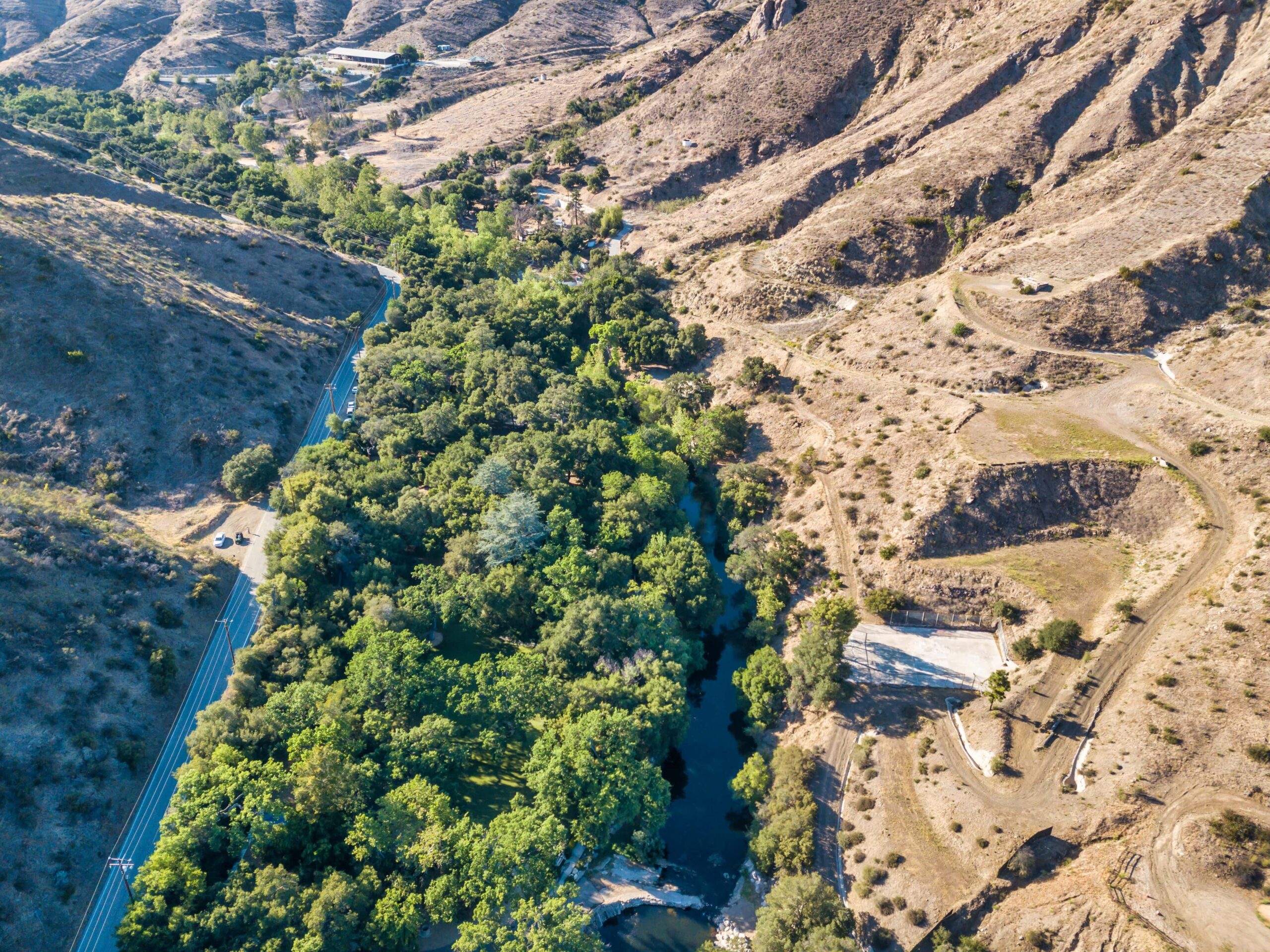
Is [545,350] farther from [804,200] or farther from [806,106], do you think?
[806,106]

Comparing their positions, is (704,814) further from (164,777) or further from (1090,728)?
(164,777)

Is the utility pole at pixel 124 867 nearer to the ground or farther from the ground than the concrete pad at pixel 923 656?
nearer to the ground

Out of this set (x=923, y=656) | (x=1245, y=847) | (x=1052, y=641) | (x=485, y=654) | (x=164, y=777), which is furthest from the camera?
(x=485, y=654)

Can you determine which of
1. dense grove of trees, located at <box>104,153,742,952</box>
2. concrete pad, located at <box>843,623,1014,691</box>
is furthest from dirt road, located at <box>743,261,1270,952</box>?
dense grove of trees, located at <box>104,153,742,952</box>

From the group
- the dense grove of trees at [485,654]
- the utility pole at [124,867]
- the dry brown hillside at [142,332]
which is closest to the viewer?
the dense grove of trees at [485,654]

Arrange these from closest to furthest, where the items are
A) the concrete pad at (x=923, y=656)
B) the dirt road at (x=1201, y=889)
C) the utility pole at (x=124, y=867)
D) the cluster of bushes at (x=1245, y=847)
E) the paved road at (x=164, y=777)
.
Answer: the dirt road at (x=1201, y=889) → the cluster of bushes at (x=1245, y=847) → the paved road at (x=164, y=777) → the utility pole at (x=124, y=867) → the concrete pad at (x=923, y=656)

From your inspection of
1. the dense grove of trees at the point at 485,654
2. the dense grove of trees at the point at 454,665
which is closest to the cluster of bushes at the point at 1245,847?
the dense grove of trees at the point at 485,654

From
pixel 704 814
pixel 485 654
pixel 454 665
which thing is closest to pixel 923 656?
pixel 704 814

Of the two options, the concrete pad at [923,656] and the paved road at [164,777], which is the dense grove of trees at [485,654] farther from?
the paved road at [164,777]
